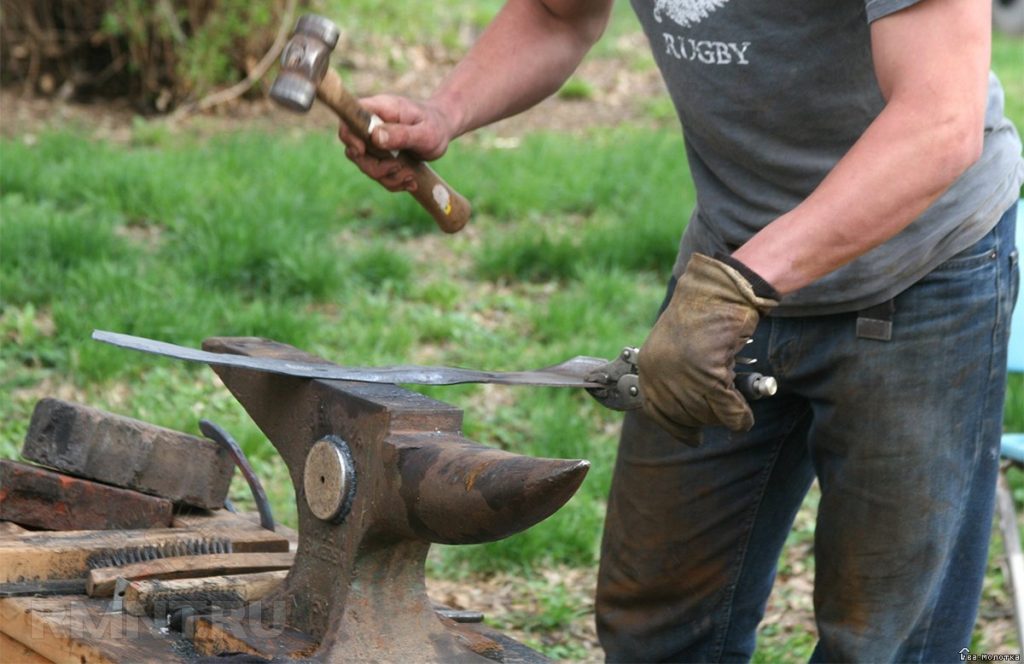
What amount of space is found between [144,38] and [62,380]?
316cm

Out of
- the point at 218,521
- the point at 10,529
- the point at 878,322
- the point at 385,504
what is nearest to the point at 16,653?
the point at 10,529

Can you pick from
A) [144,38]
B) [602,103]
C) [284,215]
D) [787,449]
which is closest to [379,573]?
[787,449]

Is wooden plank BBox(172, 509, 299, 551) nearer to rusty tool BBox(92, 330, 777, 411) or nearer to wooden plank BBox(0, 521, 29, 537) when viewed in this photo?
wooden plank BBox(0, 521, 29, 537)

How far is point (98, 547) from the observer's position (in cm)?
226

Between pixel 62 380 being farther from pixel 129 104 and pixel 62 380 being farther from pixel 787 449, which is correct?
pixel 129 104

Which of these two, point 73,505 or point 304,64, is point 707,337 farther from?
point 73,505

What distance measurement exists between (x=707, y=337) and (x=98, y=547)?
110cm

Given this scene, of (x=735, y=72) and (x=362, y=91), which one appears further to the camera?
(x=362, y=91)

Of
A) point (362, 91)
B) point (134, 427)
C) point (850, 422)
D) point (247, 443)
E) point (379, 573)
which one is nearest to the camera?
point (379, 573)

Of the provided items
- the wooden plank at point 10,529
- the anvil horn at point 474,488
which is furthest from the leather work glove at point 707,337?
the wooden plank at point 10,529

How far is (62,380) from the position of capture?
14.3 feet

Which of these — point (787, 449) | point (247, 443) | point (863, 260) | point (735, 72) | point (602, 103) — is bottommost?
point (247, 443)

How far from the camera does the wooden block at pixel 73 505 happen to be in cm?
247

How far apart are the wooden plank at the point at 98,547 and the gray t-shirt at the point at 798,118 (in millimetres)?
1032
